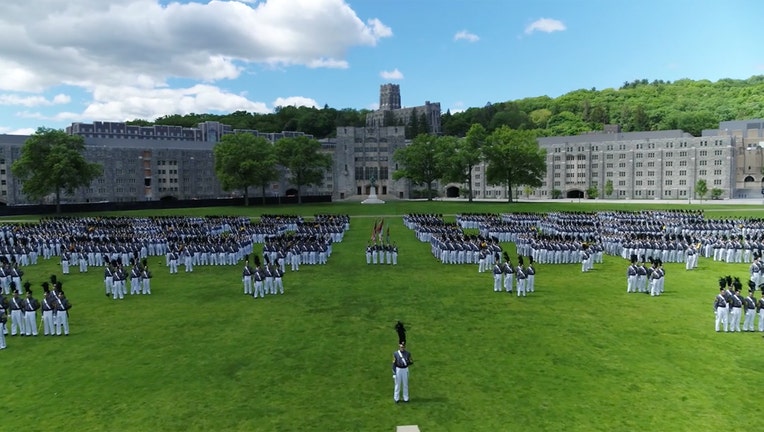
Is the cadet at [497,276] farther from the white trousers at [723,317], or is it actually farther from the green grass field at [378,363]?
the white trousers at [723,317]

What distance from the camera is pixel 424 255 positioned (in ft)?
92.8

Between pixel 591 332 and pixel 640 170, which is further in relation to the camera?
pixel 640 170

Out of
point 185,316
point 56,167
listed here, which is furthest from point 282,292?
point 56,167

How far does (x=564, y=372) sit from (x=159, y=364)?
28.9 ft

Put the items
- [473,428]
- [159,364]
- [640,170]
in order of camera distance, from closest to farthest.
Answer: [473,428] → [159,364] → [640,170]

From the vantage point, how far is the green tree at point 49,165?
58250mm

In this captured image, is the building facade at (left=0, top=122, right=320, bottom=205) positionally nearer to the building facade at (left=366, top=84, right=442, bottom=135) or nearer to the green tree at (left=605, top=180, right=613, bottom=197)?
the green tree at (left=605, top=180, right=613, bottom=197)

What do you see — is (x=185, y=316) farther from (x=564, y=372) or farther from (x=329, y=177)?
(x=329, y=177)

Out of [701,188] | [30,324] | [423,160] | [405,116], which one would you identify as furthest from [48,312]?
[405,116]

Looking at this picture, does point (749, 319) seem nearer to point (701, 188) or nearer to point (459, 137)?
point (701, 188)

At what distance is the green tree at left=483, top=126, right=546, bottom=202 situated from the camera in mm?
77125

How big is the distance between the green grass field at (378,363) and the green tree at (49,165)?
1854 inches

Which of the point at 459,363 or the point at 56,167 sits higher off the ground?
the point at 56,167

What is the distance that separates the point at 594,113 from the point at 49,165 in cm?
14149
